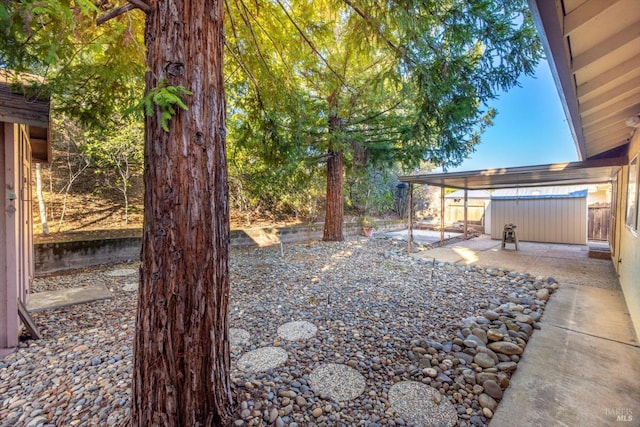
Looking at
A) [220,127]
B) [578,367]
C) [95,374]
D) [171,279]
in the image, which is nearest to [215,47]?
[220,127]

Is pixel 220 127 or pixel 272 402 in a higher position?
pixel 220 127

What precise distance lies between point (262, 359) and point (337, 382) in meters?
0.69

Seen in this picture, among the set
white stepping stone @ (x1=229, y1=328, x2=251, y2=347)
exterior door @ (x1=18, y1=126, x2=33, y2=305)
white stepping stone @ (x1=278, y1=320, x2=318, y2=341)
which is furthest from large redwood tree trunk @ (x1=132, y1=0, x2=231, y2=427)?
exterior door @ (x1=18, y1=126, x2=33, y2=305)

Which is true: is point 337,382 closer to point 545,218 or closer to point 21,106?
point 21,106

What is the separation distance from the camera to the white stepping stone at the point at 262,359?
6.94 ft

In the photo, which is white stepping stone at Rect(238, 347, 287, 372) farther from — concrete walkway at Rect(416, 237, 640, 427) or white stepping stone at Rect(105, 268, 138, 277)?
white stepping stone at Rect(105, 268, 138, 277)

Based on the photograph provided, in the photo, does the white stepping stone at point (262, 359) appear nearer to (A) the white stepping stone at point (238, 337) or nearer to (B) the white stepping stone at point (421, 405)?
(A) the white stepping stone at point (238, 337)

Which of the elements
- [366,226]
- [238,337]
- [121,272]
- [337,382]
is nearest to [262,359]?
[238,337]

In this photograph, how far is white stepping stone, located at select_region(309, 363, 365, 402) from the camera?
1.84m

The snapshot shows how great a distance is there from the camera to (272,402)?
1748 mm

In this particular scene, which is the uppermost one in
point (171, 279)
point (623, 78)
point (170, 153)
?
point (623, 78)

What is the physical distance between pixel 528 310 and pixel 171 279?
13.0 feet

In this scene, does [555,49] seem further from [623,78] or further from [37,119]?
[37,119]

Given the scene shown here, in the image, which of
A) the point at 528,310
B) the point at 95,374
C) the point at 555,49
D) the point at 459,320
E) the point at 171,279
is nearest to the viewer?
the point at 171,279
